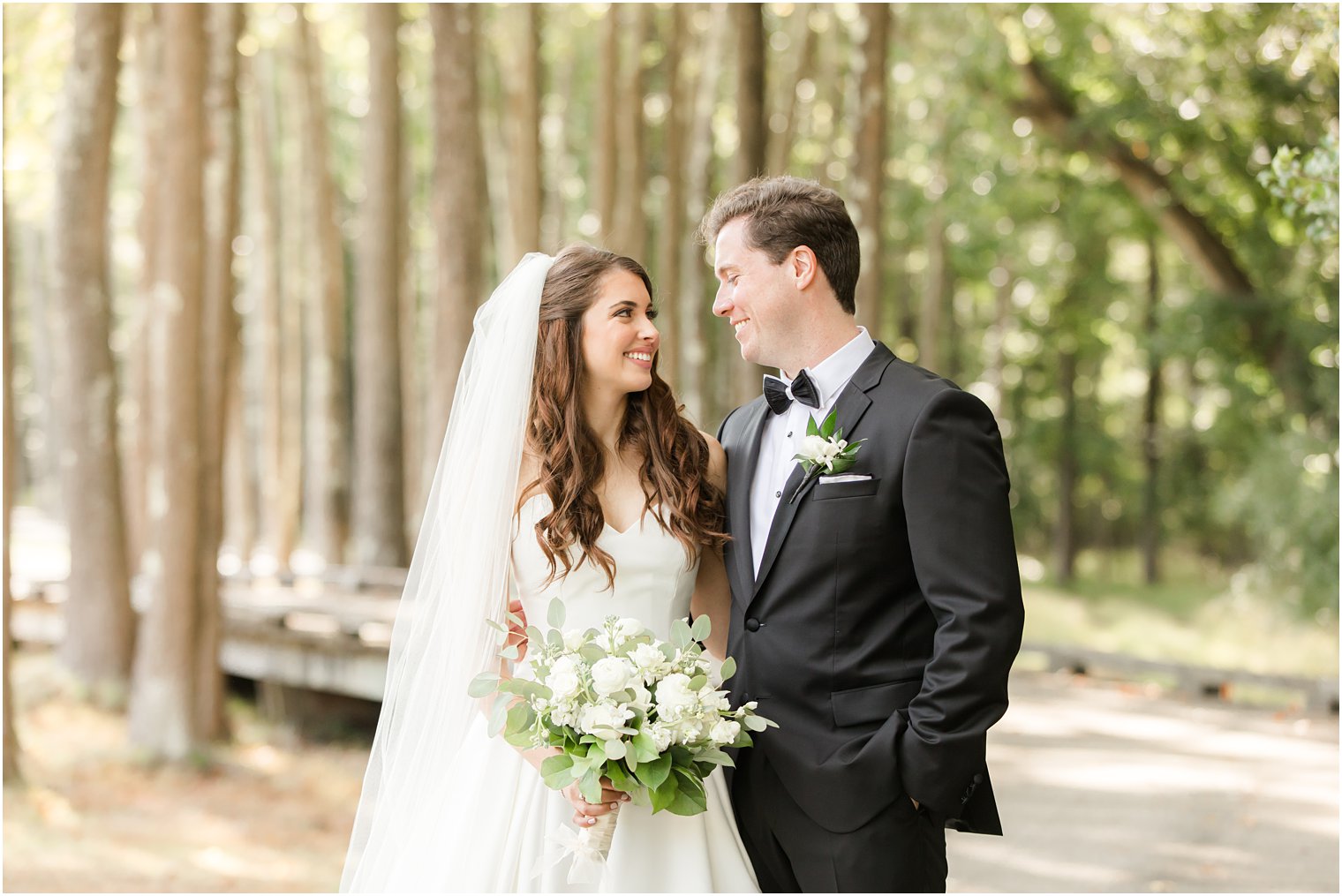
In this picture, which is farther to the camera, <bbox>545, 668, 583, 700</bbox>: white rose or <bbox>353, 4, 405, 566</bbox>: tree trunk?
<bbox>353, 4, 405, 566</bbox>: tree trunk

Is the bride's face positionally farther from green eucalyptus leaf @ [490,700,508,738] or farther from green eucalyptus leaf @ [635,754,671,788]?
green eucalyptus leaf @ [635,754,671,788]

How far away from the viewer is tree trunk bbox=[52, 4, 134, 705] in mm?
10500

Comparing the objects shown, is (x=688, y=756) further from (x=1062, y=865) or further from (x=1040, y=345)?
(x=1040, y=345)

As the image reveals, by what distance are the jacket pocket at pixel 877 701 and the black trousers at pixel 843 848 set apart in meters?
0.22

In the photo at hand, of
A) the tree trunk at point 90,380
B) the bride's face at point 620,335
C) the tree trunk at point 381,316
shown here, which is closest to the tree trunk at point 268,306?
the tree trunk at point 381,316

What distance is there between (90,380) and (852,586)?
9.64m

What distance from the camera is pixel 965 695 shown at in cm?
292

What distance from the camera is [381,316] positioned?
15.5 metres

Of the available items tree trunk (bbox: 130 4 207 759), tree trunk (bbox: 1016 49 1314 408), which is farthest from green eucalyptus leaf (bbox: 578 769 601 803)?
tree trunk (bbox: 1016 49 1314 408)

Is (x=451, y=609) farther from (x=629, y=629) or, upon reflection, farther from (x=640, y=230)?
(x=640, y=230)

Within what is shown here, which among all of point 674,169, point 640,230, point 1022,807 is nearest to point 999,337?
point 674,169

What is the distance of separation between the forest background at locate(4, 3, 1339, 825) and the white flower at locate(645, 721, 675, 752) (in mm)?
4129

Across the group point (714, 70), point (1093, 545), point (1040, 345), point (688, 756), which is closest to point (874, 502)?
point (688, 756)

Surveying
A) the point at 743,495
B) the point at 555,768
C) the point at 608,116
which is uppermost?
the point at 608,116
